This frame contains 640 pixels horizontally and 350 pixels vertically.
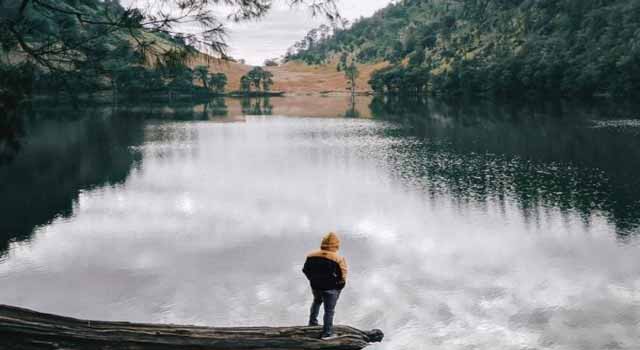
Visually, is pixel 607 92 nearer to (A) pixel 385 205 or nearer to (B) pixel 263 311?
(A) pixel 385 205

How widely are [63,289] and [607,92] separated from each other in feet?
487

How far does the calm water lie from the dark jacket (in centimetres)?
438

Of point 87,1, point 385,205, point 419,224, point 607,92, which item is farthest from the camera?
point 607,92

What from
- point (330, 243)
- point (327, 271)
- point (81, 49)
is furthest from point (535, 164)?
point (81, 49)

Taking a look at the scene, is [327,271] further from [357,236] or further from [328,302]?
[357,236]

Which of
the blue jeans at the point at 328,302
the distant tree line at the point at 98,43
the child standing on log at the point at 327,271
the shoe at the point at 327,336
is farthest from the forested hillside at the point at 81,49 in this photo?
the shoe at the point at 327,336

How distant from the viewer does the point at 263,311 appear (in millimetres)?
22641

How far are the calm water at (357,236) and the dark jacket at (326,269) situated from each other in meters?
4.38

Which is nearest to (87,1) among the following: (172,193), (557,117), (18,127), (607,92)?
(18,127)

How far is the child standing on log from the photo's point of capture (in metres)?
16.0

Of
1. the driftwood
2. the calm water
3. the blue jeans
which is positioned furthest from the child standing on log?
the calm water

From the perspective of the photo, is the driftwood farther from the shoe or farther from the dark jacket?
the dark jacket

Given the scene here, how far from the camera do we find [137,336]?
50.6ft

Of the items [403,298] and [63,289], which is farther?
[63,289]
